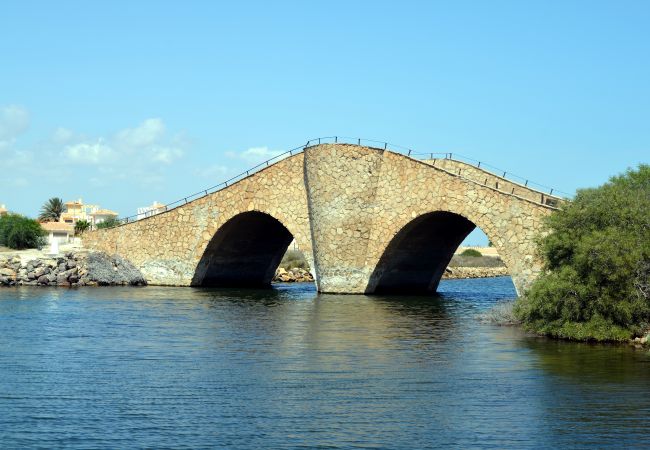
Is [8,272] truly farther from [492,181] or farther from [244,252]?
[492,181]

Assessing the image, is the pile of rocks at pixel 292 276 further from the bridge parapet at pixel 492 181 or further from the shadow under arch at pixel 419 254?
the bridge parapet at pixel 492 181

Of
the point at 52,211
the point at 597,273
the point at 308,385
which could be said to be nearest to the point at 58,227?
the point at 52,211

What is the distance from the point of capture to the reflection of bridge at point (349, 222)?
162 feet

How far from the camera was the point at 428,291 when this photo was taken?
64812mm

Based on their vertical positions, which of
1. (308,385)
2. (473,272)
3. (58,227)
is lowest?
(308,385)

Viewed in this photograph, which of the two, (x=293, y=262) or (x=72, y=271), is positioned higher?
(x=293, y=262)

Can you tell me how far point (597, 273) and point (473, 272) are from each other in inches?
2879

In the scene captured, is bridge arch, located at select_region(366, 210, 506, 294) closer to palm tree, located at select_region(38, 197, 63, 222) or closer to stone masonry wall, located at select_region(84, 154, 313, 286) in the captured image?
stone masonry wall, located at select_region(84, 154, 313, 286)

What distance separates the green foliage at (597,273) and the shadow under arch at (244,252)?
30.5 meters

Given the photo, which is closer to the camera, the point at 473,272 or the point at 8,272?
the point at 8,272

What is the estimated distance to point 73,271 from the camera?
67.7 m

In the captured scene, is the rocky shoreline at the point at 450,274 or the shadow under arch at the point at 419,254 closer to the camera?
the shadow under arch at the point at 419,254

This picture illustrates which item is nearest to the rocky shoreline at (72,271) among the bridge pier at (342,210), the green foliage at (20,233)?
the green foliage at (20,233)

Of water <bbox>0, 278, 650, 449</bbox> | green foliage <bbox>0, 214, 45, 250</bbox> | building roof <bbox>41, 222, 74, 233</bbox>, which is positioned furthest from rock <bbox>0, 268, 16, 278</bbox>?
building roof <bbox>41, 222, 74, 233</bbox>
